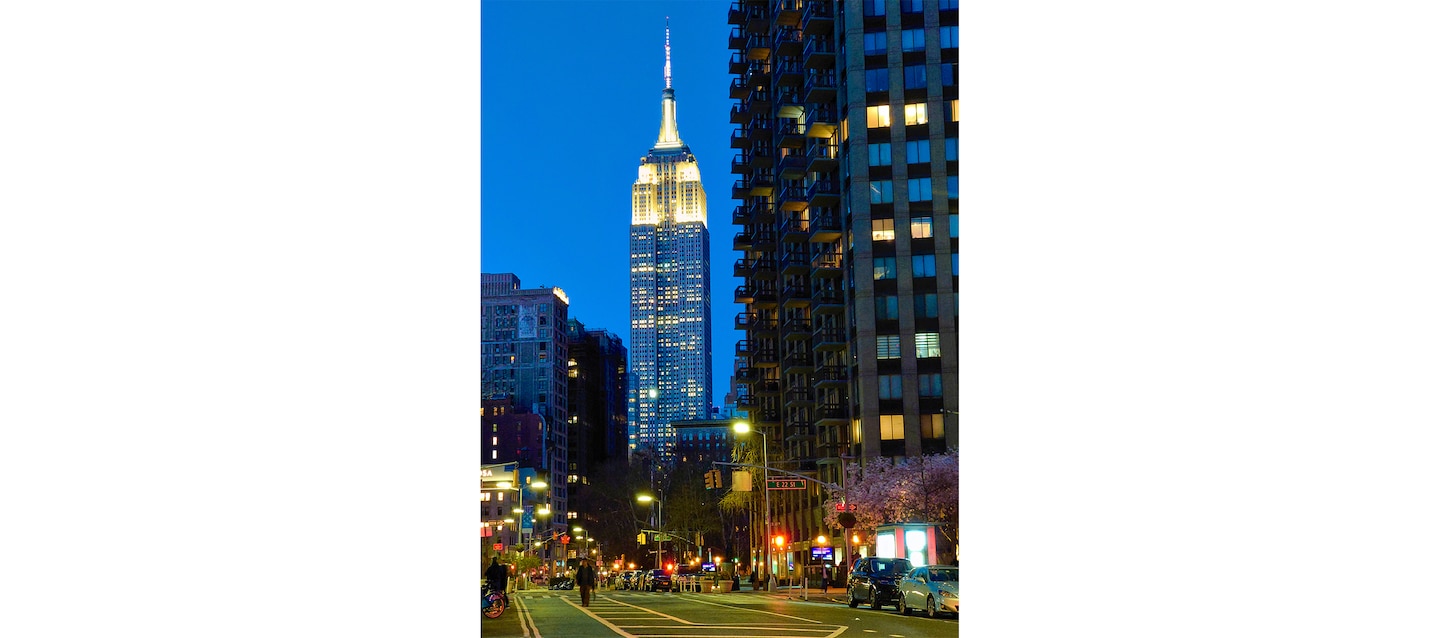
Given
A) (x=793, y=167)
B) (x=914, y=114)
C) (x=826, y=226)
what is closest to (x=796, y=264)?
(x=793, y=167)

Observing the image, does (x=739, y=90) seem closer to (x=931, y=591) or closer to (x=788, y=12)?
(x=788, y=12)

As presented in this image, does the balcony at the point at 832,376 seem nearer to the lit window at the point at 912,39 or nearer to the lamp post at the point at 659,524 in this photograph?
the lamp post at the point at 659,524

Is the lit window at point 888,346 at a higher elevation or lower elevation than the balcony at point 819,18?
lower

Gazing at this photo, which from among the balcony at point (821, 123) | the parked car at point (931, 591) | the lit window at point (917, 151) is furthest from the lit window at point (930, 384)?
the parked car at point (931, 591)

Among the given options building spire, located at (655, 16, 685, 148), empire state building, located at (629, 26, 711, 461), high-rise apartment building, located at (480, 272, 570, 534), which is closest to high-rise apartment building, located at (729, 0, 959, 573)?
high-rise apartment building, located at (480, 272, 570, 534)
